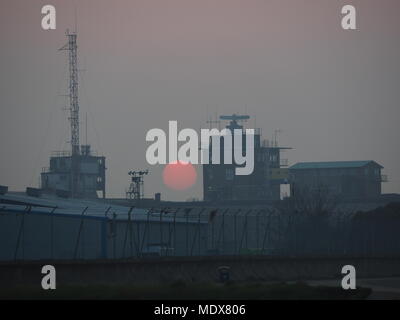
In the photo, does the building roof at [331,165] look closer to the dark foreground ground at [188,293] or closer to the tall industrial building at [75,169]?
the tall industrial building at [75,169]

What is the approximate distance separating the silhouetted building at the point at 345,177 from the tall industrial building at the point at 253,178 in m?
5.04

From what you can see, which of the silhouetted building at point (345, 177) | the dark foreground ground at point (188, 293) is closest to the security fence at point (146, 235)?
the dark foreground ground at point (188, 293)

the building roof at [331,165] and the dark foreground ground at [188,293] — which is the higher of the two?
the building roof at [331,165]

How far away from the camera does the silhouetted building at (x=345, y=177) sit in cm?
16225

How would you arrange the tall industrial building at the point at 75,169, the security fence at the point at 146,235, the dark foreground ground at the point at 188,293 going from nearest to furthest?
the dark foreground ground at the point at 188,293
the security fence at the point at 146,235
the tall industrial building at the point at 75,169

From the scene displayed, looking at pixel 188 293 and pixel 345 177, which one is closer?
pixel 188 293

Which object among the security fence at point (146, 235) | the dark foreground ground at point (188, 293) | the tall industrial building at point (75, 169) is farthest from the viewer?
the tall industrial building at point (75, 169)

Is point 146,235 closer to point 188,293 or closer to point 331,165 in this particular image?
point 188,293

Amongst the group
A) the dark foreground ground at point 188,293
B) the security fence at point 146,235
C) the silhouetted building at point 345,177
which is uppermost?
the silhouetted building at point 345,177

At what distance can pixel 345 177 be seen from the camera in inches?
6432

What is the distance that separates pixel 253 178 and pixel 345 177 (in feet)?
52.4

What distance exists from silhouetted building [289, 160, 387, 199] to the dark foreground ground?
108949mm

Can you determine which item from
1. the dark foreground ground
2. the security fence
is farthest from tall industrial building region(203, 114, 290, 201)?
the dark foreground ground

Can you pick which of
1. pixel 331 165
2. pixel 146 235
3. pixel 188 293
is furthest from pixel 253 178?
pixel 188 293
